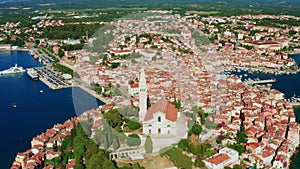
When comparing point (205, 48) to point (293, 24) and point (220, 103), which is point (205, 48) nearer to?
point (220, 103)

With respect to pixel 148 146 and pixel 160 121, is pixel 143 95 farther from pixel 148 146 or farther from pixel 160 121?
pixel 148 146

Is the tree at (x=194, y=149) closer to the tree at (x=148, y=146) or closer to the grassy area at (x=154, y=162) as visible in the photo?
the grassy area at (x=154, y=162)

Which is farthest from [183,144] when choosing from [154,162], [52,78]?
[52,78]

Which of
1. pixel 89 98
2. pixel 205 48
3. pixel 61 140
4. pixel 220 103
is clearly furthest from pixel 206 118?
pixel 205 48

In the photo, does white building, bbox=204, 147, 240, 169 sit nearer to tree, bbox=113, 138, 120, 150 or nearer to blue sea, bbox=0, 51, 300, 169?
blue sea, bbox=0, 51, 300, 169

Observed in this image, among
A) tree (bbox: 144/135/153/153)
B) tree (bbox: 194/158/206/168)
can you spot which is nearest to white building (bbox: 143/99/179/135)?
tree (bbox: 144/135/153/153)

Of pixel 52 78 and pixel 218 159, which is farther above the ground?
pixel 218 159

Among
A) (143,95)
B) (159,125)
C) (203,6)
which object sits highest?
(203,6)
